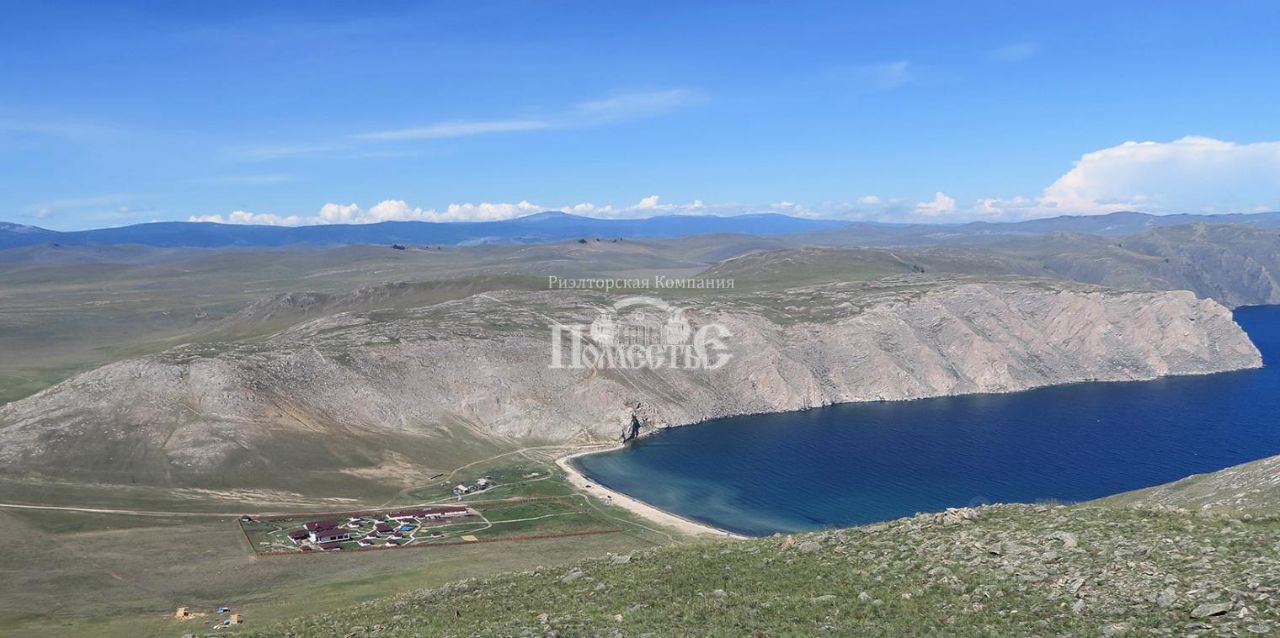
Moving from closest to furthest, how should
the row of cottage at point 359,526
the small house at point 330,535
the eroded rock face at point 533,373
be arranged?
the small house at point 330,535, the row of cottage at point 359,526, the eroded rock face at point 533,373

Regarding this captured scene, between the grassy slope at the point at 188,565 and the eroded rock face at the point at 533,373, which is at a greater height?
the eroded rock face at the point at 533,373

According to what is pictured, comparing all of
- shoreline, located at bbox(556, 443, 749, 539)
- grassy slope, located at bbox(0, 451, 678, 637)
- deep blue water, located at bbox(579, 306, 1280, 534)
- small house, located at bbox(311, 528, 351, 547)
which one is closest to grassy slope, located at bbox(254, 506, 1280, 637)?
grassy slope, located at bbox(0, 451, 678, 637)

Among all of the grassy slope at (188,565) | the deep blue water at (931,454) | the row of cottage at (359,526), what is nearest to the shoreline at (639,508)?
the deep blue water at (931,454)

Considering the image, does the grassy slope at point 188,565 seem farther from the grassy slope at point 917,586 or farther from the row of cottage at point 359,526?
the grassy slope at point 917,586

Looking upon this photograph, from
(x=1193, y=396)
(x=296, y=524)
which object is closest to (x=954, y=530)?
(x=296, y=524)

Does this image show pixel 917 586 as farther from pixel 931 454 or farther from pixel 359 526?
pixel 931 454

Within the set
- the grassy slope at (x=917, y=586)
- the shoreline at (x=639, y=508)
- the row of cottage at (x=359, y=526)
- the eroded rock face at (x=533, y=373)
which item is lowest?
the shoreline at (x=639, y=508)

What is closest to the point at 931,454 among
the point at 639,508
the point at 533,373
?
the point at 639,508

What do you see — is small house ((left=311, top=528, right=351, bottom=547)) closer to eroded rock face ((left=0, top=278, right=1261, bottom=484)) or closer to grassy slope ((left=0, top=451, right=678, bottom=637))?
grassy slope ((left=0, top=451, right=678, bottom=637))
